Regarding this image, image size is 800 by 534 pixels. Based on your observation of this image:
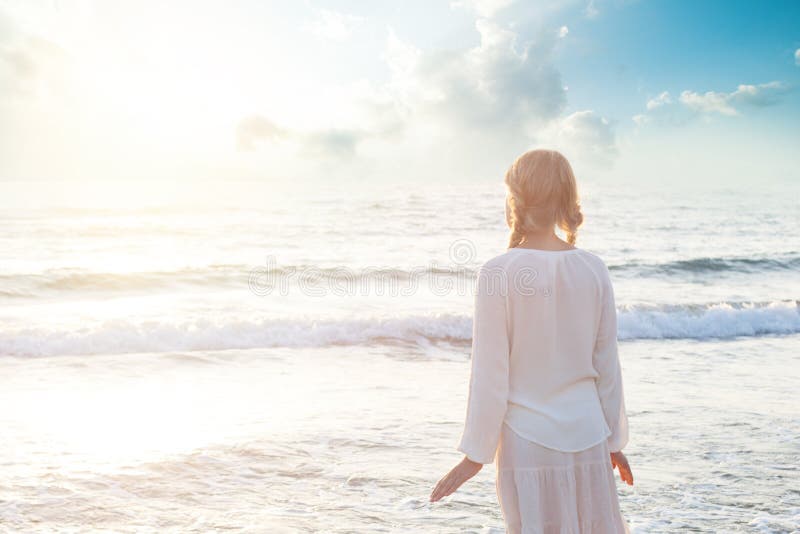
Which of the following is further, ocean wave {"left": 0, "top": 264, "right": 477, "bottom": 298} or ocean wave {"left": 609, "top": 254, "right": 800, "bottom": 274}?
ocean wave {"left": 609, "top": 254, "right": 800, "bottom": 274}

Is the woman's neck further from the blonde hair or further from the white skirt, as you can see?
the white skirt

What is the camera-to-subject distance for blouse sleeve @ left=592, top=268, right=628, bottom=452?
239 cm

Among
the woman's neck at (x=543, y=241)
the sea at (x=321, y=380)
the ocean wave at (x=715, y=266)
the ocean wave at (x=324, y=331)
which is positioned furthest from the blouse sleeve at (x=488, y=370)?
the ocean wave at (x=715, y=266)

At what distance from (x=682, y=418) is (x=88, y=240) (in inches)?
828

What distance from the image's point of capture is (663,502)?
470cm

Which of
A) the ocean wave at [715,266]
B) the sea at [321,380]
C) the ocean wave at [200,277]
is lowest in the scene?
the sea at [321,380]

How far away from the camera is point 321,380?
855 cm

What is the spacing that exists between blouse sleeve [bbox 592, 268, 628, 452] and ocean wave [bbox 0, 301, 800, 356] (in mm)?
8919

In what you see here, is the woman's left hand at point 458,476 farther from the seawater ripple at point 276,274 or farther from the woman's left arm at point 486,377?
the seawater ripple at point 276,274

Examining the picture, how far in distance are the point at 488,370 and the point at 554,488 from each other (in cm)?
48

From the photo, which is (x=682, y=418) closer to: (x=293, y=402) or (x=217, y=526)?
(x=293, y=402)

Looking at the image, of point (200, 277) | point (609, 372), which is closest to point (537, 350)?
point (609, 372)

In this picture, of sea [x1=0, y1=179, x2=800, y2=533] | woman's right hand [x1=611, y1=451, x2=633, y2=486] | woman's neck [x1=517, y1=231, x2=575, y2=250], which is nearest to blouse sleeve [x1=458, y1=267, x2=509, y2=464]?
woman's neck [x1=517, y1=231, x2=575, y2=250]

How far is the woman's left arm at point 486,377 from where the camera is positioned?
7.39 ft
